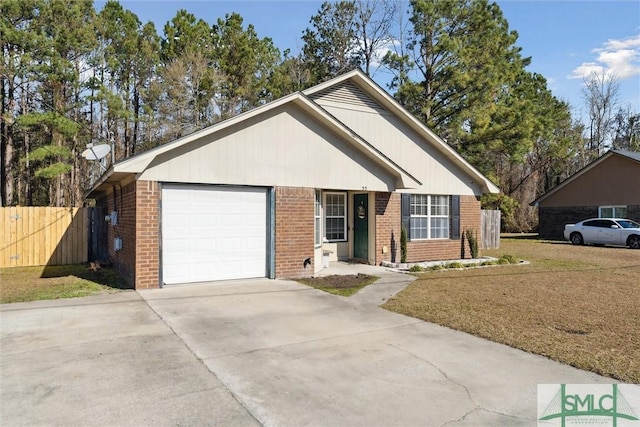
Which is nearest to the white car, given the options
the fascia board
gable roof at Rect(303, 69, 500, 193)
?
the fascia board

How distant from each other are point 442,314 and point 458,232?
880cm

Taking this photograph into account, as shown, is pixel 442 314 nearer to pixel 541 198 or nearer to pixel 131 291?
pixel 131 291

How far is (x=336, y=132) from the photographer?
1195 centimetres

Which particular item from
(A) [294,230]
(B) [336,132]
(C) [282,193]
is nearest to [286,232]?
(A) [294,230]

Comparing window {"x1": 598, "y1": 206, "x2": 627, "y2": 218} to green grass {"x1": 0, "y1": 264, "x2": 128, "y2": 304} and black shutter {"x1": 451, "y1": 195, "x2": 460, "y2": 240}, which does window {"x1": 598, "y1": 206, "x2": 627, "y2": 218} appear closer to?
black shutter {"x1": 451, "y1": 195, "x2": 460, "y2": 240}

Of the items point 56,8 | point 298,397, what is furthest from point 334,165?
point 56,8

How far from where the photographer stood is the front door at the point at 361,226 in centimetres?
1420

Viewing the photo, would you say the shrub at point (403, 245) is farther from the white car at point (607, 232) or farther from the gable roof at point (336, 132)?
the white car at point (607, 232)

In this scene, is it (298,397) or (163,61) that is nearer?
(298,397)

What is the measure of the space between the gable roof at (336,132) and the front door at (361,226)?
1.57m

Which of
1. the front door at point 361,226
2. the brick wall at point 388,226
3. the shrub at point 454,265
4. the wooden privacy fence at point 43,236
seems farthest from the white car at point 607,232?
the wooden privacy fence at point 43,236

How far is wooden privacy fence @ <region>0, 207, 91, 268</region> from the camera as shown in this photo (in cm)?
1447

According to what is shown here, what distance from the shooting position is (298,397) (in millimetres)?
4059

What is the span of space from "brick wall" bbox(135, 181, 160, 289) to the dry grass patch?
524 cm
